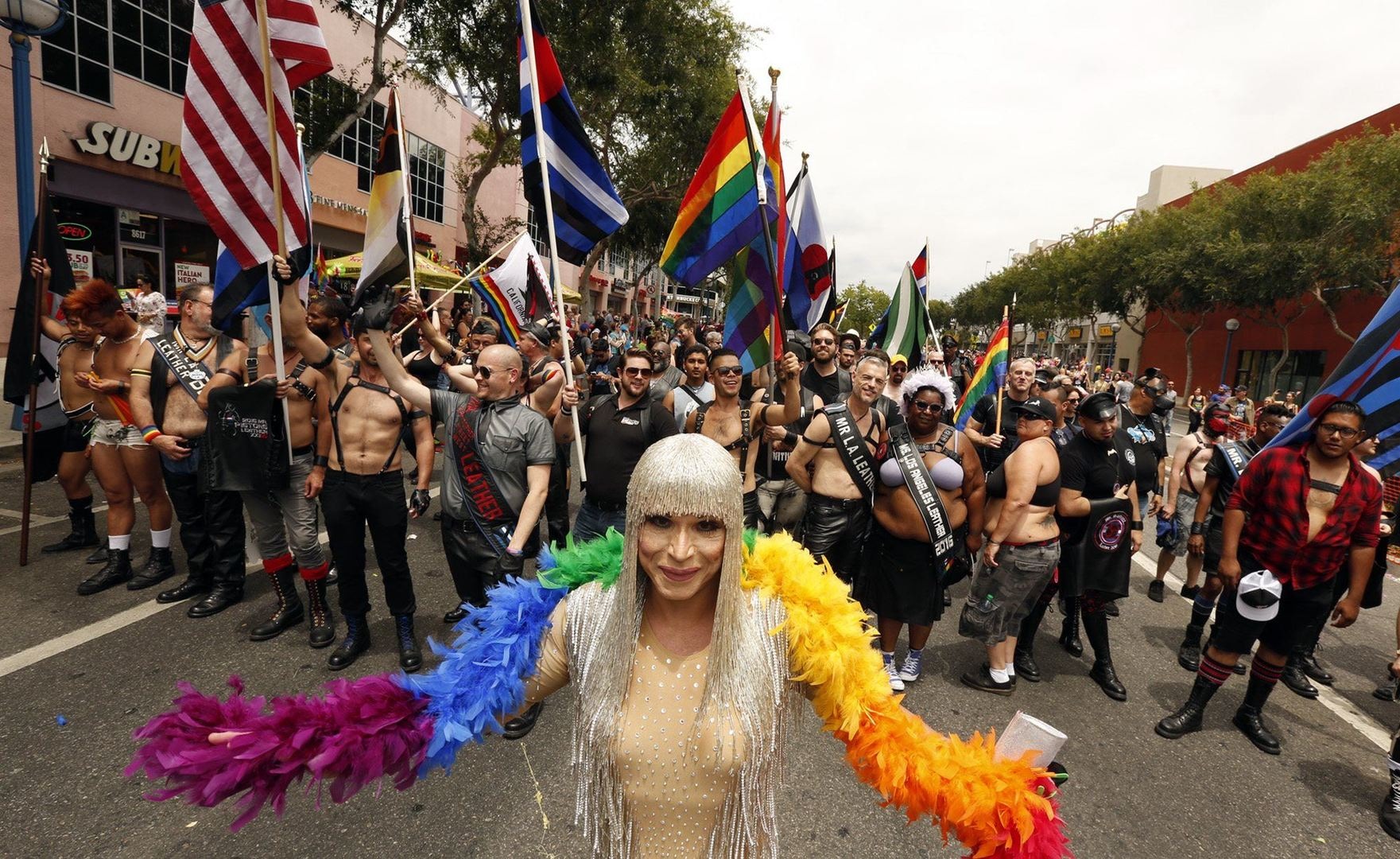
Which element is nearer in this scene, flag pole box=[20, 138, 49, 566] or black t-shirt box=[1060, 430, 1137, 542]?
black t-shirt box=[1060, 430, 1137, 542]

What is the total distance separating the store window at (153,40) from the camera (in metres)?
14.0

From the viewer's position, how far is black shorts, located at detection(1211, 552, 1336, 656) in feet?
11.9

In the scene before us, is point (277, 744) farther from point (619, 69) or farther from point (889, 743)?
point (619, 69)

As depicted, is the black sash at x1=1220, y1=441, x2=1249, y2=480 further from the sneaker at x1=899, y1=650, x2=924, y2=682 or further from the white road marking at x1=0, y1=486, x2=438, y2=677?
the white road marking at x1=0, y1=486, x2=438, y2=677

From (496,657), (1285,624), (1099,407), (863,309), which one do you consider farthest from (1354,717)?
(863,309)

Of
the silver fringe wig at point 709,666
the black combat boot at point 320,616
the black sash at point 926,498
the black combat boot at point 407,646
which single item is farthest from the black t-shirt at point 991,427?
the black combat boot at point 320,616

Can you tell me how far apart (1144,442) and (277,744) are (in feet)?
20.0

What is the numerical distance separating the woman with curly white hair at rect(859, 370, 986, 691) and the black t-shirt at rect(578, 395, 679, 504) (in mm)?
1437

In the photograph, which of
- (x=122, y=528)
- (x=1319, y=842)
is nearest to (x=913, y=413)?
(x=1319, y=842)

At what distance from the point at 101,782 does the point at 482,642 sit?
2520mm

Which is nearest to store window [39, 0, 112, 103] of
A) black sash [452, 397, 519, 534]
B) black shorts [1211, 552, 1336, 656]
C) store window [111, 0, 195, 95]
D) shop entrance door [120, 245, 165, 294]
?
store window [111, 0, 195, 95]

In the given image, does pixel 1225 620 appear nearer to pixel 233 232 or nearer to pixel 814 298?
pixel 814 298

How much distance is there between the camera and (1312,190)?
21750 millimetres

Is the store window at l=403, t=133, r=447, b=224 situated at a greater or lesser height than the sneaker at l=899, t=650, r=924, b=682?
greater
